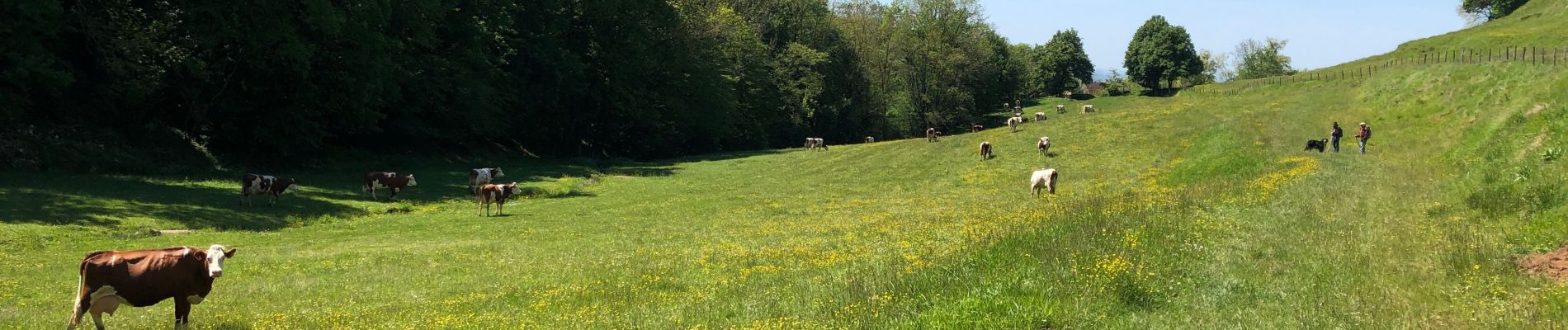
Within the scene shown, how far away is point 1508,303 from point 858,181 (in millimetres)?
34225

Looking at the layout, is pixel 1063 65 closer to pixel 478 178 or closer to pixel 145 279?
pixel 478 178

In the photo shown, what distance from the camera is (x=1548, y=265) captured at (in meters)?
10.6

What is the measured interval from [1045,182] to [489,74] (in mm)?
46996

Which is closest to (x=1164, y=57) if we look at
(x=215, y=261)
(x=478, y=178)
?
(x=478, y=178)

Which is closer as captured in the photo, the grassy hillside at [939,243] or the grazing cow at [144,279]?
the grassy hillside at [939,243]

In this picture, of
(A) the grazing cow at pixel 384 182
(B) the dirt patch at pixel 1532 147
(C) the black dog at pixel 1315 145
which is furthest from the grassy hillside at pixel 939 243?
(C) the black dog at pixel 1315 145

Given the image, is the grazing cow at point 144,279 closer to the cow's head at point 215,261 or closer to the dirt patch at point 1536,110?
the cow's head at point 215,261

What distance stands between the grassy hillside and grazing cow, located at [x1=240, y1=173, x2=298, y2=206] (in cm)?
114

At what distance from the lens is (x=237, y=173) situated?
135ft

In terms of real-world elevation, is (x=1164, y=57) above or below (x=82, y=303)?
above

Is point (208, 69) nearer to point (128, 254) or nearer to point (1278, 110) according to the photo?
point (128, 254)

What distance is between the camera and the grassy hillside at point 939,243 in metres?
9.96

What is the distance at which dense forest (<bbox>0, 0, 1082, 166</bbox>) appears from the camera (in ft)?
127

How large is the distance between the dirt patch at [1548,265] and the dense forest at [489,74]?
4669 centimetres
